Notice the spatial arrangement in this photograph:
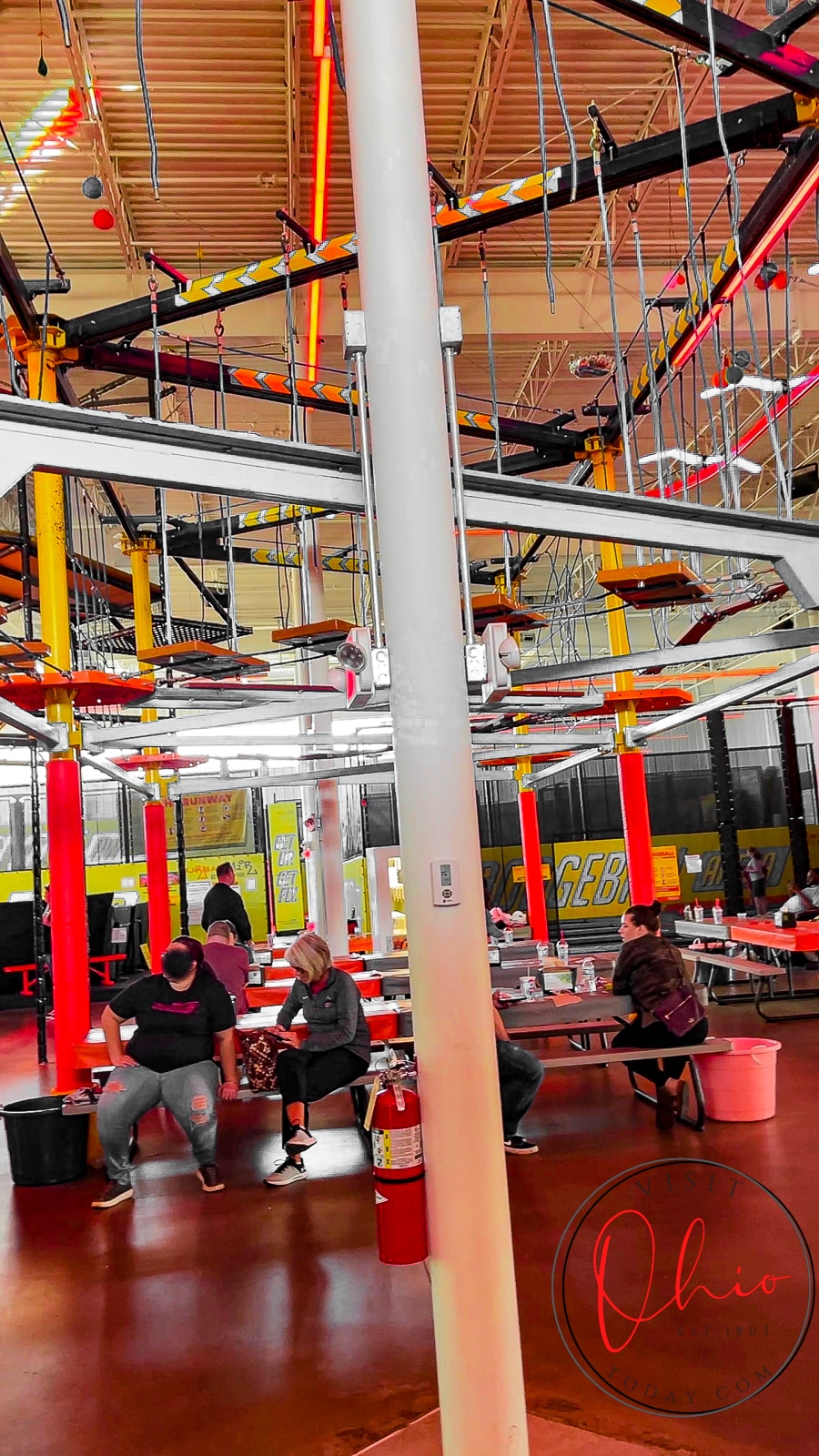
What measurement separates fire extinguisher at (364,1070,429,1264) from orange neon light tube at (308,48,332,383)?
450 centimetres

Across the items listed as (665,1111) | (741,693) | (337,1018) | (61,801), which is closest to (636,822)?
(741,693)

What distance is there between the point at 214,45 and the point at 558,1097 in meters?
7.82

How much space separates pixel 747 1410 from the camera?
3.46 metres

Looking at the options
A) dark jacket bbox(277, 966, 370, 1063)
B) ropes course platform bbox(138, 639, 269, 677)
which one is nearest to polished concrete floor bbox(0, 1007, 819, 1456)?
dark jacket bbox(277, 966, 370, 1063)

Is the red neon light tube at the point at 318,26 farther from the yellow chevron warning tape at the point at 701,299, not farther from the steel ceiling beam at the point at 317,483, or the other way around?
the steel ceiling beam at the point at 317,483

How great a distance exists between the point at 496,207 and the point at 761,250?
1.45m

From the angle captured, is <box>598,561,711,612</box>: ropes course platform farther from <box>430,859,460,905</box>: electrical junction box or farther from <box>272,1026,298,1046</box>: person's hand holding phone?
<box>272,1026,298,1046</box>: person's hand holding phone

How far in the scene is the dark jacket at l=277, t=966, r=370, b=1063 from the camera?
6449 millimetres

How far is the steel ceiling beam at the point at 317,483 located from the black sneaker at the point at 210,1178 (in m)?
4.00

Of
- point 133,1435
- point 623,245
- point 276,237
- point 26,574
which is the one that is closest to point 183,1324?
point 133,1435

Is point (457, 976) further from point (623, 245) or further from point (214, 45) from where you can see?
point (623, 245)

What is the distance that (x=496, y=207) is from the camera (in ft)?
20.0

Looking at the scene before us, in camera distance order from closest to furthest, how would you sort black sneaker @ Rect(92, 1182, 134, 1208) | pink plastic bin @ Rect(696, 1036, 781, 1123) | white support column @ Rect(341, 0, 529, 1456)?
white support column @ Rect(341, 0, 529, 1456) < black sneaker @ Rect(92, 1182, 134, 1208) < pink plastic bin @ Rect(696, 1036, 781, 1123)

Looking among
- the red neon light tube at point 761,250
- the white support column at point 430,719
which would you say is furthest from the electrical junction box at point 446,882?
the red neon light tube at point 761,250
